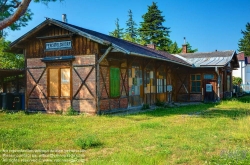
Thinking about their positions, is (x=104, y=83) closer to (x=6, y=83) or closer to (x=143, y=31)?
(x=6, y=83)

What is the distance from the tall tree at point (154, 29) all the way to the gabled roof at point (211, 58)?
19510 millimetres

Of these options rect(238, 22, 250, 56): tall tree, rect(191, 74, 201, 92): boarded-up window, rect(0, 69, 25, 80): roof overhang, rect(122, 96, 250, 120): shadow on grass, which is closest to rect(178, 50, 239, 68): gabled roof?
rect(191, 74, 201, 92): boarded-up window

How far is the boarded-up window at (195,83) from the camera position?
70.8 ft

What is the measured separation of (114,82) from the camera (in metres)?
13.5

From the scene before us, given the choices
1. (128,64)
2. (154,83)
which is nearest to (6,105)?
(128,64)

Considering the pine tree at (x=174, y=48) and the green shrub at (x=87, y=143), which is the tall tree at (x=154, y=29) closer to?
the pine tree at (x=174, y=48)


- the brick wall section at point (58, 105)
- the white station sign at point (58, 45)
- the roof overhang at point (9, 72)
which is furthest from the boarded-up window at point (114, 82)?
the roof overhang at point (9, 72)

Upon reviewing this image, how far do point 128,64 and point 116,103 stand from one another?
7.45 ft

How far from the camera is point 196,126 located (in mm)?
8867

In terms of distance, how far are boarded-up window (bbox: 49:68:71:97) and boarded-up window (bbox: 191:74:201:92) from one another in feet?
38.7

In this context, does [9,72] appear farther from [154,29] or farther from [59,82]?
[154,29]

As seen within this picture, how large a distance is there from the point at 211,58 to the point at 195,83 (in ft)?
9.32

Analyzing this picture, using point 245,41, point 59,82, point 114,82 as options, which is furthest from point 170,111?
point 245,41

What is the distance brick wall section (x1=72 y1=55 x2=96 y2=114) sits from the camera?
12444 mm
